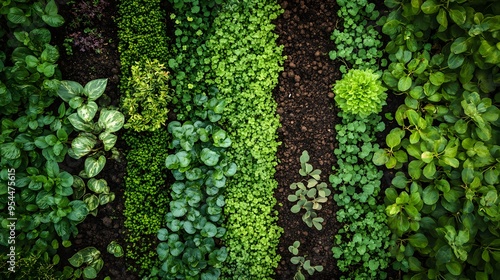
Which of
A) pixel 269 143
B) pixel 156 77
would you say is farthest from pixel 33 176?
pixel 269 143

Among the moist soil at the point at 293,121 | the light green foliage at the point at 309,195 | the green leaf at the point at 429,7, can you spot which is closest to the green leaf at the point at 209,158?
the moist soil at the point at 293,121

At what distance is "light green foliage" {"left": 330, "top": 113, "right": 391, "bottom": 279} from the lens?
3.63 meters

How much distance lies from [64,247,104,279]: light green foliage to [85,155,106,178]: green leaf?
764mm

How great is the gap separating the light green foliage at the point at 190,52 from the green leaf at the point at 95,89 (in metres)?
0.63

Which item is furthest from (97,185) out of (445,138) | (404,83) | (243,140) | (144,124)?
(445,138)

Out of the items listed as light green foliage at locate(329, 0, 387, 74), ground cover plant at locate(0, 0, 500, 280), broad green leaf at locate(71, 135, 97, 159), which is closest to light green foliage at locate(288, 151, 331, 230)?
ground cover plant at locate(0, 0, 500, 280)

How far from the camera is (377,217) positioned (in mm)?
3645

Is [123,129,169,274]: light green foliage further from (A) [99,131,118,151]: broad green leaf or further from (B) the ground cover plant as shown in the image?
(A) [99,131,118,151]: broad green leaf

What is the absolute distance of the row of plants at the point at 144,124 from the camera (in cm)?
357

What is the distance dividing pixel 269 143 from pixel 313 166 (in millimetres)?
515

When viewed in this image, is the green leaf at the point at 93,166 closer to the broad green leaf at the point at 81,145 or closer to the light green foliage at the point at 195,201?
the broad green leaf at the point at 81,145

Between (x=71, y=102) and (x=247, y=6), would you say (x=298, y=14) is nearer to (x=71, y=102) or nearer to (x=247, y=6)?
(x=247, y=6)

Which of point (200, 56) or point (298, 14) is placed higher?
point (298, 14)

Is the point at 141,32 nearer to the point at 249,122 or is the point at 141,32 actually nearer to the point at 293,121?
the point at 249,122
